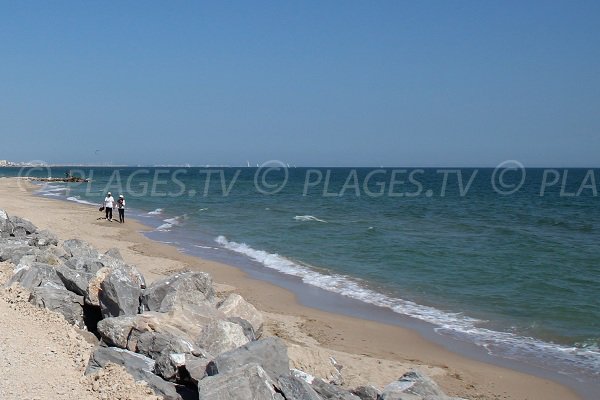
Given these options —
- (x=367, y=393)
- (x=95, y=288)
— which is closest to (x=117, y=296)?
(x=95, y=288)

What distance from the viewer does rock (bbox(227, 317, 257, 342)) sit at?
7.76 m

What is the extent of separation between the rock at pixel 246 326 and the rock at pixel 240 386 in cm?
219

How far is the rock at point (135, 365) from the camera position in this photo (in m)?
5.82

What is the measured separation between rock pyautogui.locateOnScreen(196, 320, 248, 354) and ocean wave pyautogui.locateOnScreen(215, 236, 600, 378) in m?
4.75

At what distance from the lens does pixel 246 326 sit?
25.9 feet

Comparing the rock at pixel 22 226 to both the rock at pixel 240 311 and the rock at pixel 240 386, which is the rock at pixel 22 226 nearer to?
the rock at pixel 240 311

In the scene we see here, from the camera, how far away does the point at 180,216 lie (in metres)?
31.1

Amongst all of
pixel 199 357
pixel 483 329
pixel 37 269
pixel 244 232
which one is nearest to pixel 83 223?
pixel 244 232

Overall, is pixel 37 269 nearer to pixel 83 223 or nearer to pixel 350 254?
pixel 350 254

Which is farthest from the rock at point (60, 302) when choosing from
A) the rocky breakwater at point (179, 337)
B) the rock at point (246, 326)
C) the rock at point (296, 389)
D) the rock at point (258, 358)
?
the rock at point (296, 389)

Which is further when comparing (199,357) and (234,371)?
(199,357)

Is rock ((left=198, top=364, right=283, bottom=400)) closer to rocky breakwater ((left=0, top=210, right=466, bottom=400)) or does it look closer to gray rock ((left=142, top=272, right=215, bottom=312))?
rocky breakwater ((left=0, top=210, right=466, bottom=400))

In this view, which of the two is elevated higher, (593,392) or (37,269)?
(37,269)

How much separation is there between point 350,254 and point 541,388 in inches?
417
